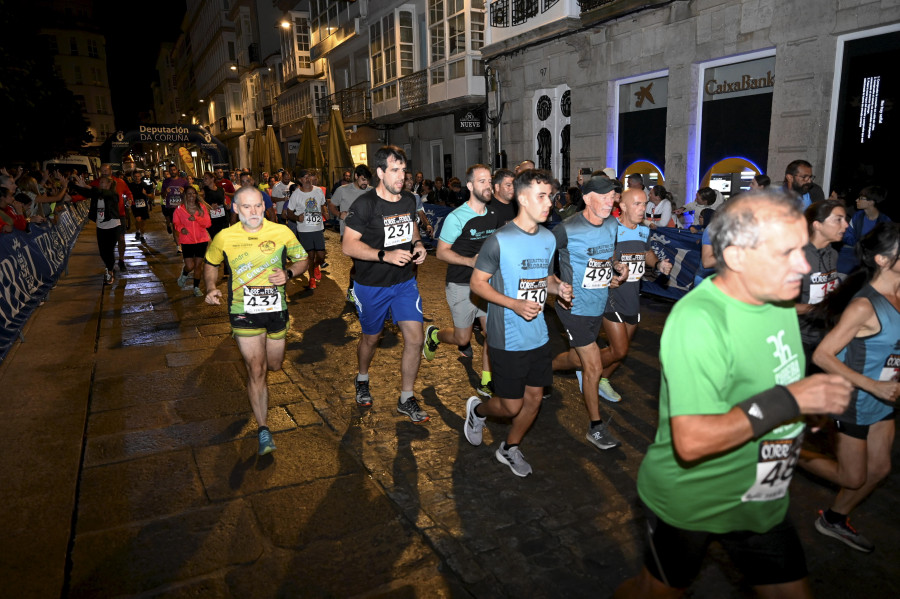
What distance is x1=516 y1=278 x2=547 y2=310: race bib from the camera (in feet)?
12.7

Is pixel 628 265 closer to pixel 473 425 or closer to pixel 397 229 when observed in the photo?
pixel 473 425

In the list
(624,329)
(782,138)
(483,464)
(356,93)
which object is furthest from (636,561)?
(356,93)

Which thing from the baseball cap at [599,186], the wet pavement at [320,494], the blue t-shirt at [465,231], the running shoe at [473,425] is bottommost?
the wet pavement at [320,494]

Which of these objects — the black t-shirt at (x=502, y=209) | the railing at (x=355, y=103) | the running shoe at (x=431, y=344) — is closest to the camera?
the black t-shirt at (x=502, y=209)

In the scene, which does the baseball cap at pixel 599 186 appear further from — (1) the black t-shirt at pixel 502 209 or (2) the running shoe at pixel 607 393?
(2) the running shoe at pixel 607 393

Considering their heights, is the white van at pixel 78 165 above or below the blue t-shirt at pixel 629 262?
above

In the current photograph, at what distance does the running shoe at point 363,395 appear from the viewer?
5.46 m

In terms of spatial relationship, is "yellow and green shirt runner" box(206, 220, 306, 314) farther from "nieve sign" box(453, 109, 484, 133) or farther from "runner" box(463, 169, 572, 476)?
"nieve sign" box(453, 109, 484, 133)

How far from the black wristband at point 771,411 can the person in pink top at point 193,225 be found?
10151 millimetres

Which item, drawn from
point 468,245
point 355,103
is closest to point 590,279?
point 468,245

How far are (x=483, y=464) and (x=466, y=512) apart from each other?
0.66 metres

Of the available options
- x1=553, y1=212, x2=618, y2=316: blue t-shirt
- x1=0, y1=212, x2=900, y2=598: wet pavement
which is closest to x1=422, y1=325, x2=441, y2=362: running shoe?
x1=0, y1=212, x2=900, y2=598: wet pavement

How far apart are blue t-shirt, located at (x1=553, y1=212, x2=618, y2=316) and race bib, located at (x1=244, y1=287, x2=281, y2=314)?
7.39 ft

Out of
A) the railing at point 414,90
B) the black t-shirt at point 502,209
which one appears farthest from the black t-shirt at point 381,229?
the railing at point 414,90
